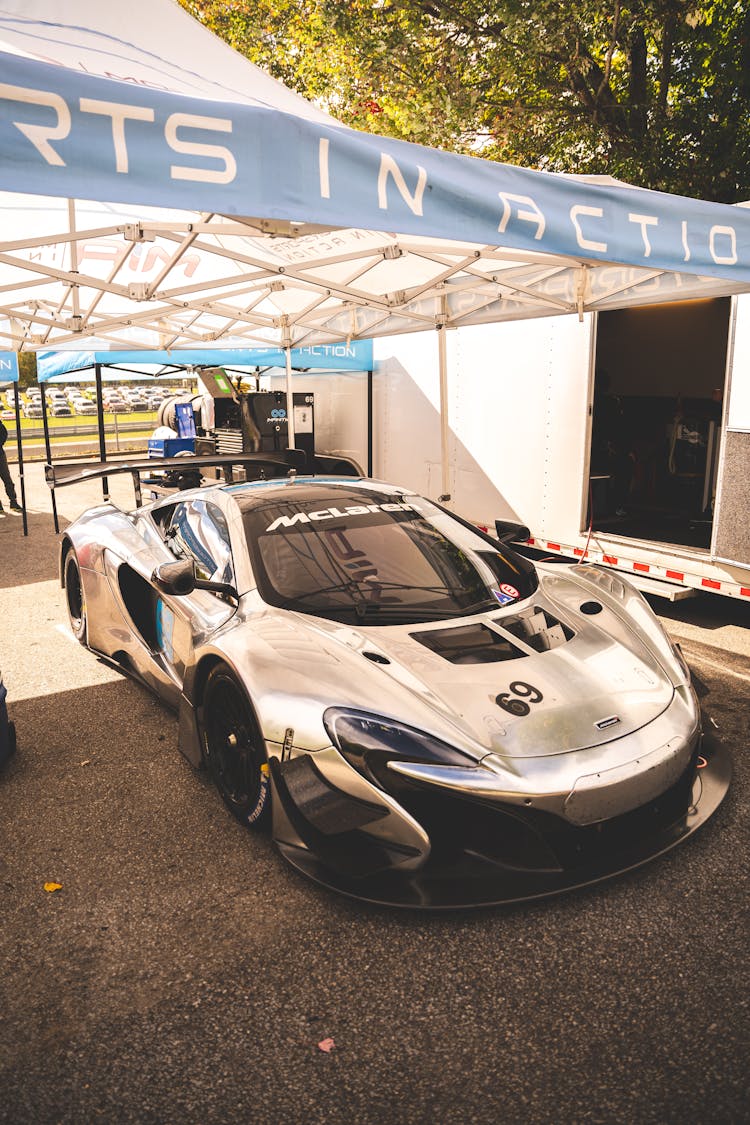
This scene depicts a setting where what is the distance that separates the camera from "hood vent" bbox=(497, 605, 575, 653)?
10.0 feet

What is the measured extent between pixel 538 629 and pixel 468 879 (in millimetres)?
1144

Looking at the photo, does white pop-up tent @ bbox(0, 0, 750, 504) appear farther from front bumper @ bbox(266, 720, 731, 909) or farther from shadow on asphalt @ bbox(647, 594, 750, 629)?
shadow on asphalt @ bbox(647, 594, 750, 629)

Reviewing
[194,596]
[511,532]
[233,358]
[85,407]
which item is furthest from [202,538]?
[85,407]

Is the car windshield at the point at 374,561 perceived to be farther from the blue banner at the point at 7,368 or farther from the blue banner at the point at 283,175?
the blue banner at the point at 7,368

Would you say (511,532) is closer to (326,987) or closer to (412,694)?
(412,694)

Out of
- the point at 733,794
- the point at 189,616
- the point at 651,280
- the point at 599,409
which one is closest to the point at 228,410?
the point at 599,409

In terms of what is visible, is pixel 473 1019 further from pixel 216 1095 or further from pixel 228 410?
pixel 228 410

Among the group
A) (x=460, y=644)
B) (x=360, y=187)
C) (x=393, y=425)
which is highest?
(x=360, y=187)

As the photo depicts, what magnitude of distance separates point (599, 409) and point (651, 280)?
3571 millimetres

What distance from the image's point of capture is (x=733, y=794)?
125 inches

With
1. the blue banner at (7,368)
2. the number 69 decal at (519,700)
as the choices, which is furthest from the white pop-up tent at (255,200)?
the blue banner at (7,368)

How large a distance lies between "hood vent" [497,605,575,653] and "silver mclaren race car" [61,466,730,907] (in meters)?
0.01

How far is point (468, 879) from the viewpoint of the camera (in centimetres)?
235

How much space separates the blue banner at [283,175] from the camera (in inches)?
87.2
